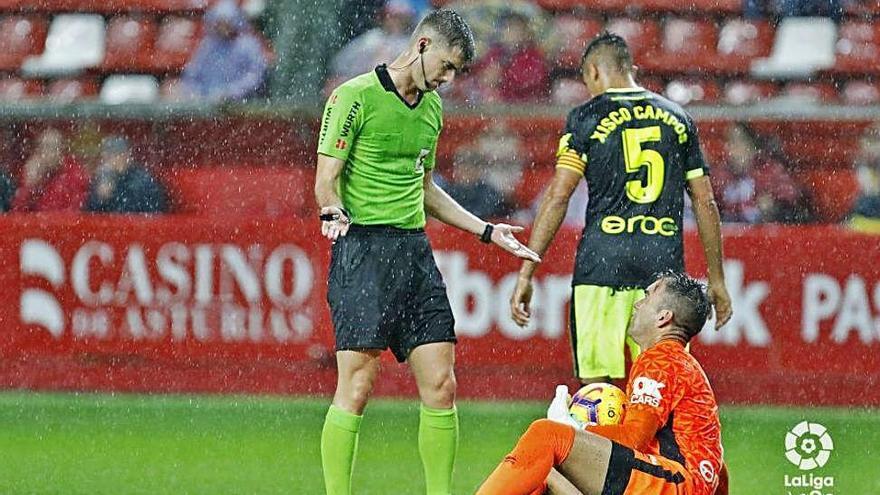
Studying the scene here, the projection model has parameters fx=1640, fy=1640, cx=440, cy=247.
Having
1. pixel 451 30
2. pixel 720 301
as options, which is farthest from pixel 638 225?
pixel 451 30

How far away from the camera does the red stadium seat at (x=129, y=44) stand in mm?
14320

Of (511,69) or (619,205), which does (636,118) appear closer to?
(619,205)

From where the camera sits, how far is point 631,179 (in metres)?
6.72

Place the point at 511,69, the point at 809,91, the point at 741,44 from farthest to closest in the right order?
the point at 741,44 → the point at 809,91 → the point at 511,69

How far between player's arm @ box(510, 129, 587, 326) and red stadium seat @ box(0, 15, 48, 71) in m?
8.96

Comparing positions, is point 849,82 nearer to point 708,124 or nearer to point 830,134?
point 830,134

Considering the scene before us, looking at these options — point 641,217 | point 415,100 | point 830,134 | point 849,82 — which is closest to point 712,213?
point 641,217

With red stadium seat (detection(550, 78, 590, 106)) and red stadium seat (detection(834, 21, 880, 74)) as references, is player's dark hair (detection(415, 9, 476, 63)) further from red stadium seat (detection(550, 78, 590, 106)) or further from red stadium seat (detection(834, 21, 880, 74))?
red stadium seat (detection(834, 21, 880, 74))

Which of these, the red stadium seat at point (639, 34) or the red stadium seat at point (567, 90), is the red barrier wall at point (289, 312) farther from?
the red stadium seat at point (639, 34)

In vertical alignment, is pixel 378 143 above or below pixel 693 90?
below

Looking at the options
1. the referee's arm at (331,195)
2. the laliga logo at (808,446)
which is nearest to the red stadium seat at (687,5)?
the laliga logo at (808,446)

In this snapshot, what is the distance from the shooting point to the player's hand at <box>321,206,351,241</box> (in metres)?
5.66

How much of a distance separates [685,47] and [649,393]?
9491mm

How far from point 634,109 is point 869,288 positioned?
3700 millimetres
